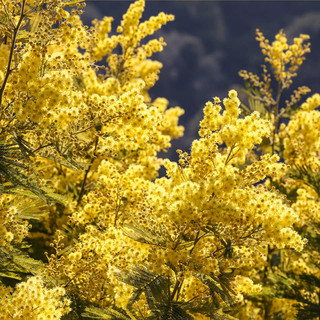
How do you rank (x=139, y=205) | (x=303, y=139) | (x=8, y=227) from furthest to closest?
(x=303, y=139) → (x=139, y=205) → (x=8, y=227)

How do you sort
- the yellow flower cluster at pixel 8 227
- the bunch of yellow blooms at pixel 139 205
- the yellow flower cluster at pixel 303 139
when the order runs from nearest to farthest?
the bunch of yellow blooms at pixel 139 205 → the yellow flower cluster at pixel 8 227 → the yellow flower cluster at pixel 303 139

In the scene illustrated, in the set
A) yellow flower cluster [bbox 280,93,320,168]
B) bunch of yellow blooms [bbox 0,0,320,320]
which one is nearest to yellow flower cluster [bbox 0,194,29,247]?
bunch of yellow blooms [bbox 0,0,320,320]

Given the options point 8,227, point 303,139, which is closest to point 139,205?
point 8,227

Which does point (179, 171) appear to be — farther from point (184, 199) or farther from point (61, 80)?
point (61, 80)

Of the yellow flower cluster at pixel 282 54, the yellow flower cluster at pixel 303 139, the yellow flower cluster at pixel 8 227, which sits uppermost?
the yellow flower cluster at pixel 282 54

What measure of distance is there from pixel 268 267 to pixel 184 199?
15.5 feet

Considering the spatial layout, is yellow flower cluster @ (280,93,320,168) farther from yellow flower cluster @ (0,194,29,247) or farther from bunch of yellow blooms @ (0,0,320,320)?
yellow flower cluster @ (0,194,29,247)

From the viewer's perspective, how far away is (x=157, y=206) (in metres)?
2.89

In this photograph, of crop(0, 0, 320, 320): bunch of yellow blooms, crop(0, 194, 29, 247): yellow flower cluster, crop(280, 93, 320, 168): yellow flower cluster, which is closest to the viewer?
crop(0, 0, 320, 320): bunch of yellow blooms

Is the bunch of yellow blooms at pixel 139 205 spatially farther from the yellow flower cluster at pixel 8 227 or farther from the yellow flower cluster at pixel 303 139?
the yellow flower cluster at pixel 303 139

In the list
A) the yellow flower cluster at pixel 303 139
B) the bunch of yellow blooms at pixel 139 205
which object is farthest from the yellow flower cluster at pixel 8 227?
the yellow flower cluster at pixel 303 139

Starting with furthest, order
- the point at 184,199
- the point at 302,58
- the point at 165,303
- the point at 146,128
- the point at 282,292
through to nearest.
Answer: the point at 302,58
the point at 282,292
the point at 146,128
the point at 165,303
the point at 184,199

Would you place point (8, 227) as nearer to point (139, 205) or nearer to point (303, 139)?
point (139, 205)

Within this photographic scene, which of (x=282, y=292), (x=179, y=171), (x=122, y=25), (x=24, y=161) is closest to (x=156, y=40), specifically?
(x=122, y=25)
